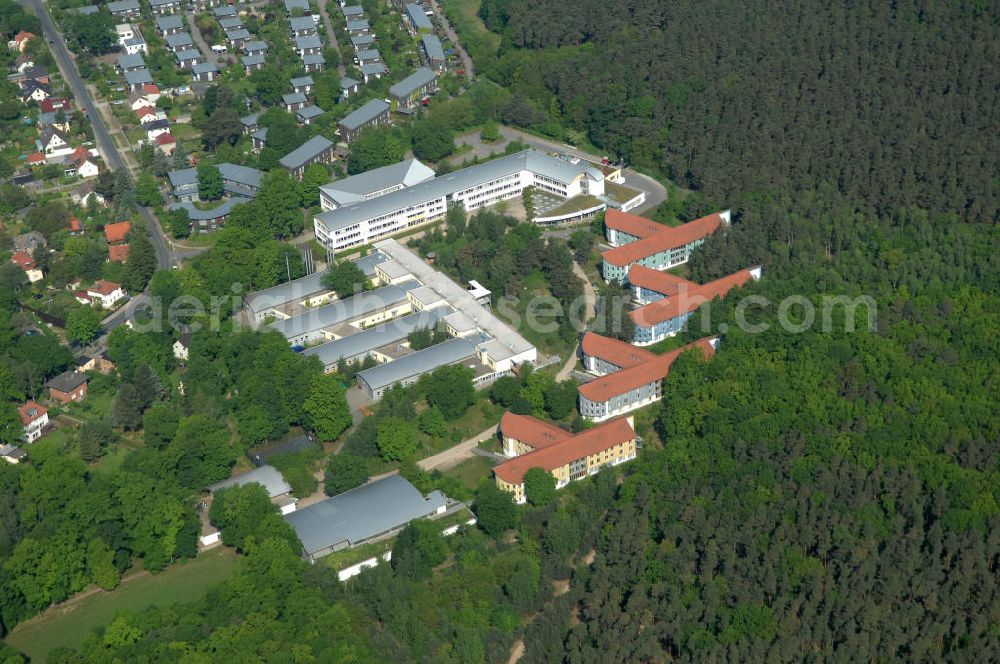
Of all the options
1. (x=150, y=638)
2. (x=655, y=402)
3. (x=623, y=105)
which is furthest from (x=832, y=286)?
(x=150, y=638)

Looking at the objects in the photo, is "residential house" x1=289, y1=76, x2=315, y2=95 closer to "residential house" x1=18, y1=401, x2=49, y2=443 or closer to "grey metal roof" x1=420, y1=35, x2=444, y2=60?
"grey metal roof" x1=420, y1=35, x2=444, y2=60

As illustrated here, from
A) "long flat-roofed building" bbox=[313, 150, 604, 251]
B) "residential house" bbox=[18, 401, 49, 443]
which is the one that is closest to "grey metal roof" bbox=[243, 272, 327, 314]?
"long flat-roofed building" bbox=[313, 150, 604, 251]

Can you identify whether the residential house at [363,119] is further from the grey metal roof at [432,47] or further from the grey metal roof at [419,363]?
the grey metal roof at [419,363]

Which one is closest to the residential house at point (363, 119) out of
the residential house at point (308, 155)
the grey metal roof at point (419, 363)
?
the residential house at point (308, 155)

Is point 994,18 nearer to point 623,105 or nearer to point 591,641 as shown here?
point 623,105

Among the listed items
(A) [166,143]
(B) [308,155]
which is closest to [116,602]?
(B) [308,155]

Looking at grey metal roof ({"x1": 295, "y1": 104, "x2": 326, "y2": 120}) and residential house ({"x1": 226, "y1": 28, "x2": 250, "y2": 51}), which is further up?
residential house ({"x1": 226, "y1": 28, "x2": 250, "y2": 51})
